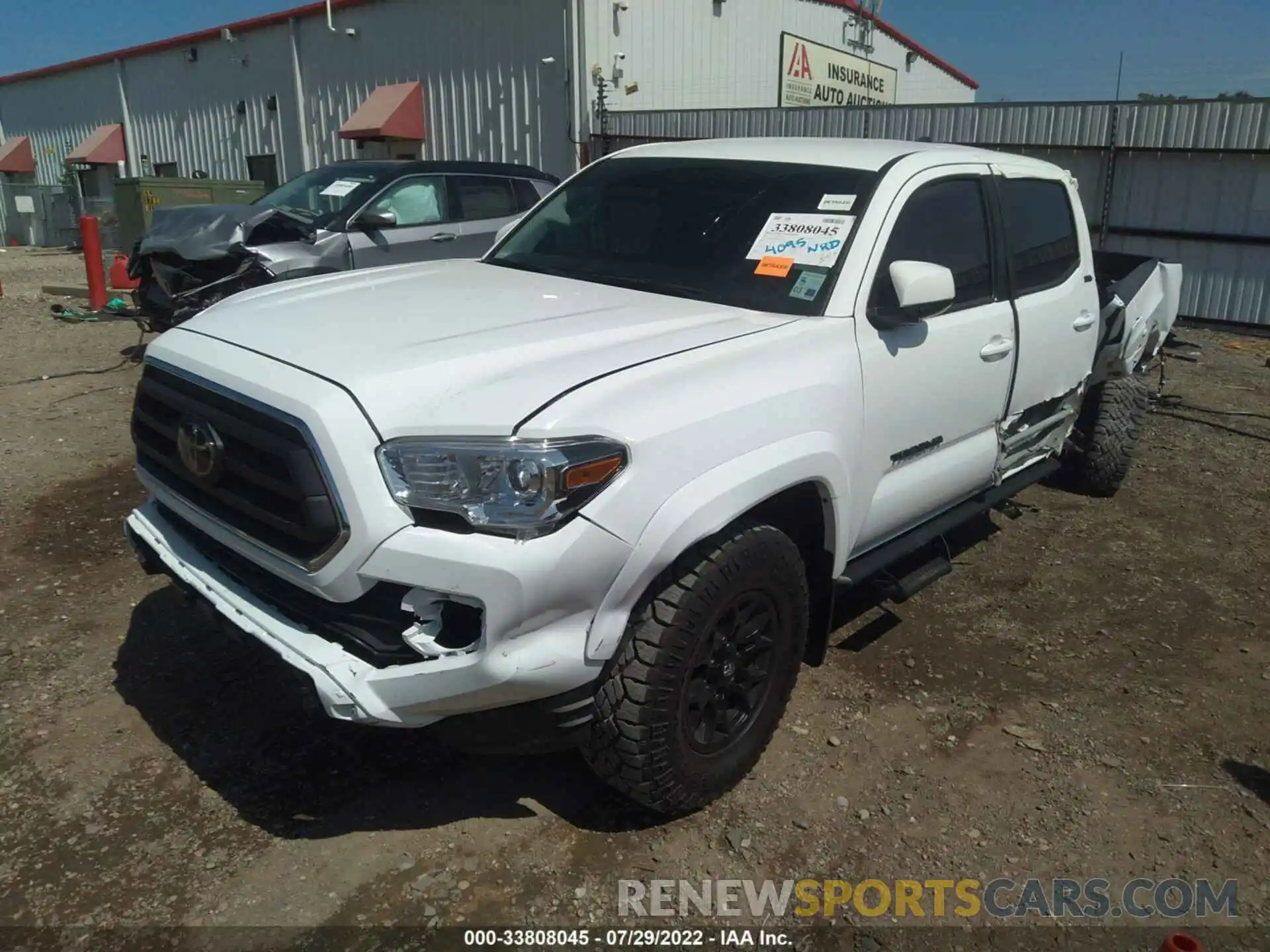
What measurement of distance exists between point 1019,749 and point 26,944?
9.68ft

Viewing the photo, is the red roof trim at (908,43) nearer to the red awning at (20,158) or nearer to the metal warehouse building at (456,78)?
the metal warehouse building at (456,78)

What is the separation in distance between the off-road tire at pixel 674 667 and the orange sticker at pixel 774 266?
3.15 ft

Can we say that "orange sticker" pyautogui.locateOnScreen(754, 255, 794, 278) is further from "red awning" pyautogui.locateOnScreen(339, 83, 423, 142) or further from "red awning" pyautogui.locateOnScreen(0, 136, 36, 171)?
"red awning" pyautogui.locateOnScreen(0, 136, 36, 171)

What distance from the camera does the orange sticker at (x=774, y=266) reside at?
3.26m

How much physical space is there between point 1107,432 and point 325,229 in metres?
5.96

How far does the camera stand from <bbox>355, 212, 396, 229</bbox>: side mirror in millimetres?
7812

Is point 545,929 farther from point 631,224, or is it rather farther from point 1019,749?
point 631,224

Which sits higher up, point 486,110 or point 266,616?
point 486,110

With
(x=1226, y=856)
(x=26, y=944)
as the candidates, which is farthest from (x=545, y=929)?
(x=1226, y=856)

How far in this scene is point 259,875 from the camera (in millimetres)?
2574

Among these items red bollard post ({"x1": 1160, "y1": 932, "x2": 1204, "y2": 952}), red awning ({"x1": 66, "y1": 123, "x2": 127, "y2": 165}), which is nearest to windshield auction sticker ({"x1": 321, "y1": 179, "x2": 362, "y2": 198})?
red bollard post ({"x1": 1160, "y1": 932, "x2": 1204, "y2": 952})

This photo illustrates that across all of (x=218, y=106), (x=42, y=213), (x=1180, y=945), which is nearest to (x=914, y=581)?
(x=1180, y=945)

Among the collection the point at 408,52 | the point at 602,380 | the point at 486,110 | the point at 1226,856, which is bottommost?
the point at 1226,856

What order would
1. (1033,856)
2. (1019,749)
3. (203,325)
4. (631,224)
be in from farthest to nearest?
(631,224), (1019,749), (203,325), (1033,856)
